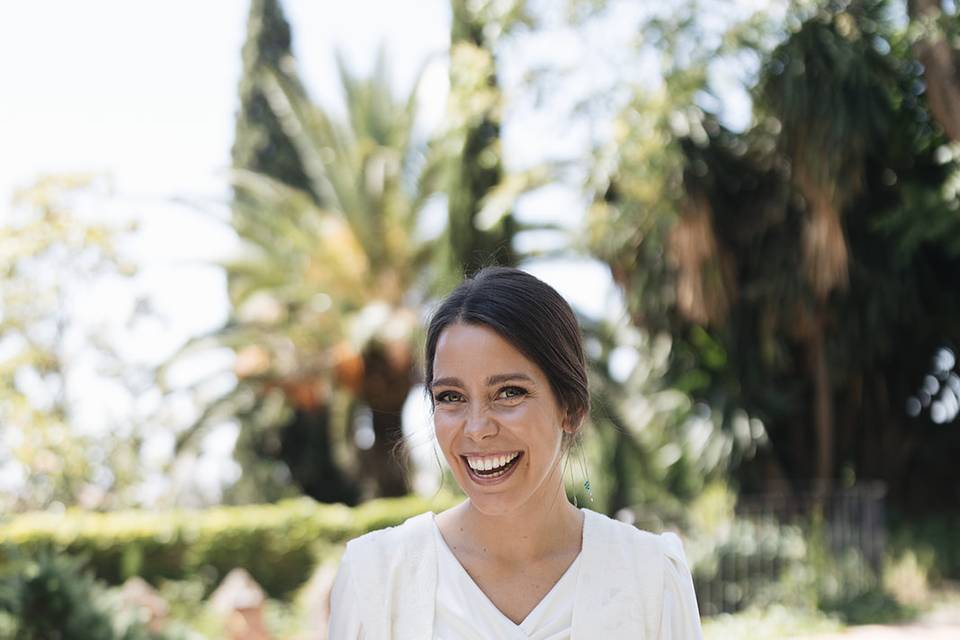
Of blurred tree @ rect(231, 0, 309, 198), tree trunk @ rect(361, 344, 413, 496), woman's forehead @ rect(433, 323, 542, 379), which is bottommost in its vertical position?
woman's forehead @ rect(433, 323, 542, 379)

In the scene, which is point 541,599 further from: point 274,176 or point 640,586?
point 274,176

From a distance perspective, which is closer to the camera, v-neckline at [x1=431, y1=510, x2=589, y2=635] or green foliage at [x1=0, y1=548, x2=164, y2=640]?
v-neckline at [x1=431, y1=510, x2=589, y2=635]

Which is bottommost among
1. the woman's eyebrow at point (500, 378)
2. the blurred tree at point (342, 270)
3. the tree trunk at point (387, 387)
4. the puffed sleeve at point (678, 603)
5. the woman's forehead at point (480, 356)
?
the puffed sleeve at point (678, 603)

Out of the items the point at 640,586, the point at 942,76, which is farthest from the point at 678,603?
the point at 942,76

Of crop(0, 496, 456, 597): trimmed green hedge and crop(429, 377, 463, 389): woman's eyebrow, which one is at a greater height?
crop(429, 377, 463, 389): woman's eyebrow

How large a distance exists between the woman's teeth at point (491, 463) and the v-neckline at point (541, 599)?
211mm

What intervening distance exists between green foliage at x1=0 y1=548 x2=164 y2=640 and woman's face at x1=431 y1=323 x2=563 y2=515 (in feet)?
12.3

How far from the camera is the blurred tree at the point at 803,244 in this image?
1321 centimetres

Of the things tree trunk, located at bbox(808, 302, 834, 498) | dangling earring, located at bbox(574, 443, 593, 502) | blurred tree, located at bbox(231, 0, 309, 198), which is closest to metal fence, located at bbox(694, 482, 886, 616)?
tree trunk, located at bbox(808, 302, 834, 498)

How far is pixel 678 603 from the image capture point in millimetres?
2258

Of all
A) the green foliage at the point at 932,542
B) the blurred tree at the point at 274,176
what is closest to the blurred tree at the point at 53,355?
the blurred tree at the point at 274,176

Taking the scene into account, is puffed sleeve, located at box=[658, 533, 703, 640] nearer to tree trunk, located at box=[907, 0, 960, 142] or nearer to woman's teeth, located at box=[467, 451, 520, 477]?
woman's teeth, located at box=[467, 451, 520, 477]

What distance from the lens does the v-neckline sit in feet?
7.16

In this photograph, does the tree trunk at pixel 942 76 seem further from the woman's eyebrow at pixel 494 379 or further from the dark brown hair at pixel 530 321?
the woman's eyebrow at pixel 494 379
